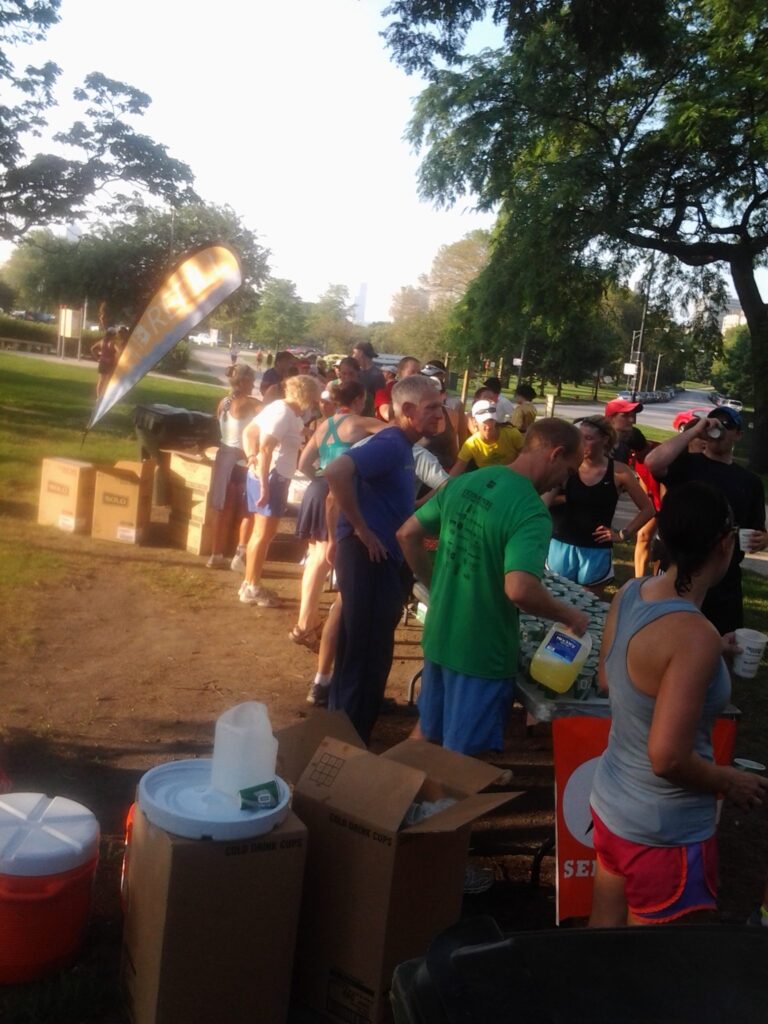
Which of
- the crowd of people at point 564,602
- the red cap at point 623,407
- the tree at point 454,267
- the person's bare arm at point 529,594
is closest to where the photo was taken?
the crowd of people at point 564,602

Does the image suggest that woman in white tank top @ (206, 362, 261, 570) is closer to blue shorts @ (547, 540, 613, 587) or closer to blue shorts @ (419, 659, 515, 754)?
blue shorts @ (547, 540, 613, 587)

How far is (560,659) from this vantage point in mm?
3896

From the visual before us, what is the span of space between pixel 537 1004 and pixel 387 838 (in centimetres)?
113

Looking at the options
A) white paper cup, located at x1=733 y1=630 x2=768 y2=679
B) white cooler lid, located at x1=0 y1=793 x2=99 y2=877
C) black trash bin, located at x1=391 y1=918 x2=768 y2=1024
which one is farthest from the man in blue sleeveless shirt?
black trash bin, located at x1=391 y1=918 x2=768 y2=1024

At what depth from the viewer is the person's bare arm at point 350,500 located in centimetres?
445

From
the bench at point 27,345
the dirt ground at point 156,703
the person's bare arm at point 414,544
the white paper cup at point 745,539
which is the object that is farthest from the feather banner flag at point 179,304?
the bench at point 27,345

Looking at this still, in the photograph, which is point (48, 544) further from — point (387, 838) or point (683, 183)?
point (683, 183)

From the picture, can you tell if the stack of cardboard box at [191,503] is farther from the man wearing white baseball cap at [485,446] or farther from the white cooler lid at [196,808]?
the white cooler lid at [196,808]

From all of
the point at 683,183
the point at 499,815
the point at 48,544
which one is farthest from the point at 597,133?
the point at 499,815

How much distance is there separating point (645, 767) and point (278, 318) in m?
97.3

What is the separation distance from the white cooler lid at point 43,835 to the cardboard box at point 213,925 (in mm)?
277

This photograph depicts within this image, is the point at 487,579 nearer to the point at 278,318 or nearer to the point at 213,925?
the point at 213,925

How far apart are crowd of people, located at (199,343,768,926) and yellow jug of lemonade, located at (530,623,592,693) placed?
27cm

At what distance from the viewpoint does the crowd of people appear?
248 cm
